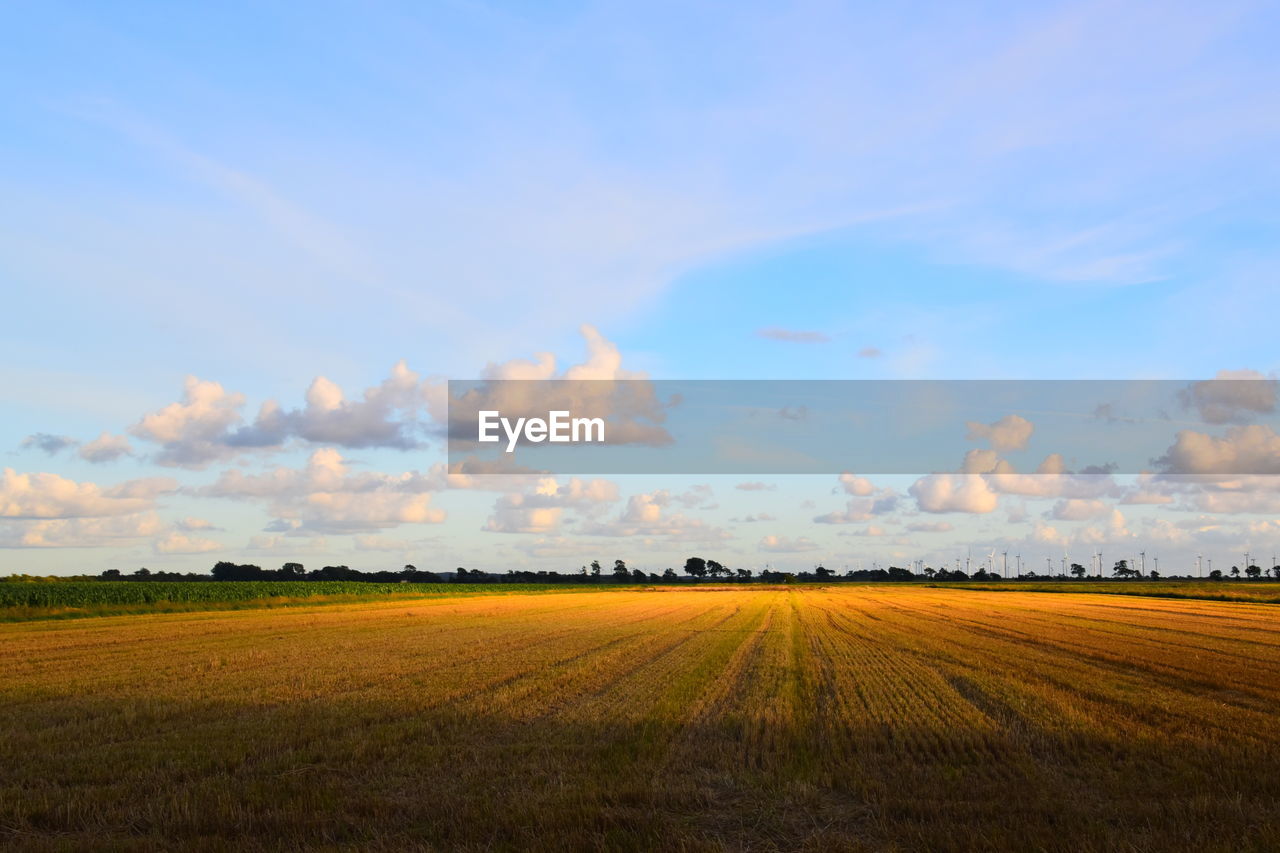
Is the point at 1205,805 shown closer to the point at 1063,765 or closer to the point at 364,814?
the point at 1063,765

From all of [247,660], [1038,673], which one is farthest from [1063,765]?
[247,660]

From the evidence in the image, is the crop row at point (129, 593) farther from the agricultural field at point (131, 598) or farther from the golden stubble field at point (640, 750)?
the golden stubble field at point (640, 750)

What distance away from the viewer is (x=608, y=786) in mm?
10844

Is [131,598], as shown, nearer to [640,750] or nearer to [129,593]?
[129,593]

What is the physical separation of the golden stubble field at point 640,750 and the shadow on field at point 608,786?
5 cm

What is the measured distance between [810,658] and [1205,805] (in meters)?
15.8

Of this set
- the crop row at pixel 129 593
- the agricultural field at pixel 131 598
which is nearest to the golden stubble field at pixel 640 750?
the agricultural field at pixel 131 598

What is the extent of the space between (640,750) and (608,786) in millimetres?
1999

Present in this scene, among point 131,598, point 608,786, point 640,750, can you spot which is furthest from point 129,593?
point 608,786

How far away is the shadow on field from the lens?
9109mm

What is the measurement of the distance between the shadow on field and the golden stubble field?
47 millimetres

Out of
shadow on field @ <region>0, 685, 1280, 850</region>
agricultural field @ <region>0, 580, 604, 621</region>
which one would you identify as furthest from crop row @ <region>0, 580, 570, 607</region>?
shadow on field @ <region>0, 685, 1280, 850</region>

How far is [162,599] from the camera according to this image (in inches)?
2378

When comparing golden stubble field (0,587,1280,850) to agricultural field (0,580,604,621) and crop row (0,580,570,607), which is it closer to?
agricultural field (0,580,604,621)
